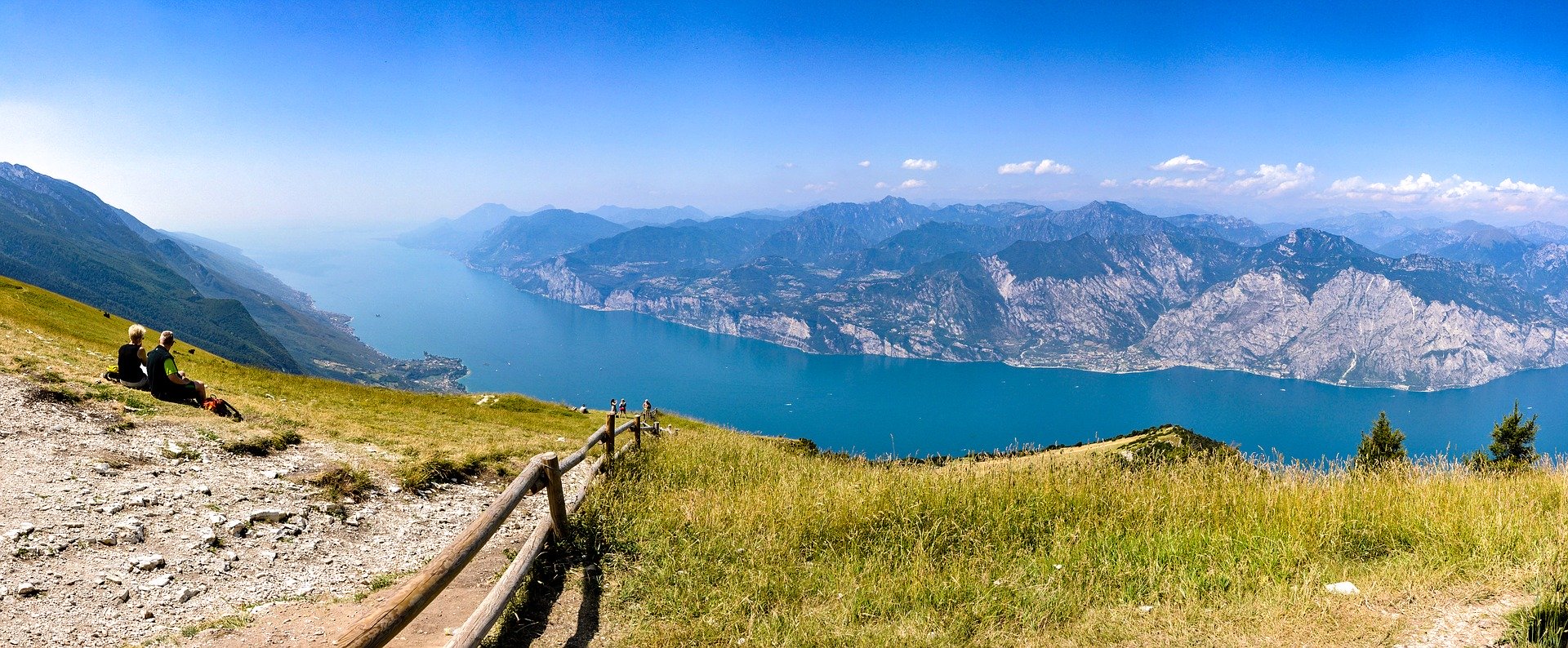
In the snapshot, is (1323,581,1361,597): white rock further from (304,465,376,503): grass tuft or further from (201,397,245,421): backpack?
(201,397,245,421): backpack

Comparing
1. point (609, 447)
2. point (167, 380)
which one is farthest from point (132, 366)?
point (609, 447)

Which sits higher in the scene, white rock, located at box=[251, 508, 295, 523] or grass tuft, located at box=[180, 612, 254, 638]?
white rock, located at box=[251, 508, 295, 523]

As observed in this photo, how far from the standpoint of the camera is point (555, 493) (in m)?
7.89

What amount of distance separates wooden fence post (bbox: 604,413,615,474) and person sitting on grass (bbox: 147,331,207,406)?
1020 cm

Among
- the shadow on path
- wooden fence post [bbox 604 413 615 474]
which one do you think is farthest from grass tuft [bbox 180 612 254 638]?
wooden fence post [bbox 604 413 615 474]

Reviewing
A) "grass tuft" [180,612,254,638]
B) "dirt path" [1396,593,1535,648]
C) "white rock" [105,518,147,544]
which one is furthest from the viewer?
"white rock" [105,518,147,544]

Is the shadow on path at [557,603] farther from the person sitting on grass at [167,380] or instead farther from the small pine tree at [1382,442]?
the small pine tree at [1382,442]

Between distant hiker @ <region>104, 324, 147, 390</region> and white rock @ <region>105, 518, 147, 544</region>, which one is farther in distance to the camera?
distant hiker @ <region>104, 324, 147, 390</region>

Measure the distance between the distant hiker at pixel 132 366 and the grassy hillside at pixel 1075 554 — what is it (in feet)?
43.2

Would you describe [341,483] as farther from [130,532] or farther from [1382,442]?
[1382,442]

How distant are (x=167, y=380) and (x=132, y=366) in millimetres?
931

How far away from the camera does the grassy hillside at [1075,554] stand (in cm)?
567

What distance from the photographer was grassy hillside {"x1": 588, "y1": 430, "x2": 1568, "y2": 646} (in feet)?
18.6

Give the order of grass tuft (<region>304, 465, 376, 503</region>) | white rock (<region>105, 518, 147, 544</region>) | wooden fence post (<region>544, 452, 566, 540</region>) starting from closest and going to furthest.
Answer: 1. white rock (<region>105, 518, 147, 544</region>)
2. wooden fence post (<region>544, 452, 566, 540</region>)
3. grass tuft (<region>304, 465, 376, 503</region>)
